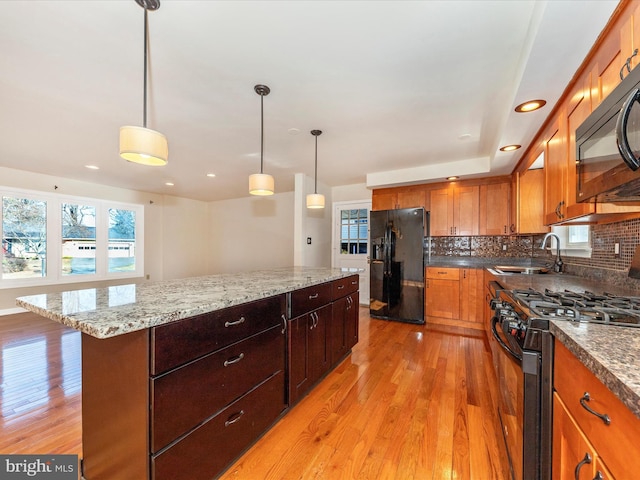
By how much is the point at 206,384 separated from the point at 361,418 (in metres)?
1.14

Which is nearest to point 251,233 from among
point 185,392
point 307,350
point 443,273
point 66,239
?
point 66,239

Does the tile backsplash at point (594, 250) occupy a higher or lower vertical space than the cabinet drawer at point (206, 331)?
higher

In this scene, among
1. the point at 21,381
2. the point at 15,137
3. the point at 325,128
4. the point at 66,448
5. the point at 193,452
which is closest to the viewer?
the point at 193,452

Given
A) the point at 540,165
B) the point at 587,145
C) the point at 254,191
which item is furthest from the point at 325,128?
the point at 540,165

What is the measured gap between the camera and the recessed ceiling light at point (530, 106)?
6.14 feet

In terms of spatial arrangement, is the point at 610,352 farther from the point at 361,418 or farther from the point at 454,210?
the point at 454,210

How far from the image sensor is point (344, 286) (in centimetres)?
255

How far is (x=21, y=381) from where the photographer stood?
2.28 m

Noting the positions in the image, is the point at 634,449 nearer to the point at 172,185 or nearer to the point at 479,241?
the point at 479,241

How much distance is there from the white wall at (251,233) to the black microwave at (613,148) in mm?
5158

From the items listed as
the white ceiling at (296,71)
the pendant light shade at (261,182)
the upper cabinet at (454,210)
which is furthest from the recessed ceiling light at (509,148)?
the pendant light shade at (261,182)

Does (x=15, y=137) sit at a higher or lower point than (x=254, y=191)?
higher

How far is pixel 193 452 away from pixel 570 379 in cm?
147

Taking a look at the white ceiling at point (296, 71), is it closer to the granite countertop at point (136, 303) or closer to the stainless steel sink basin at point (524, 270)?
the stainless steel sink basin at point (524, 270)
